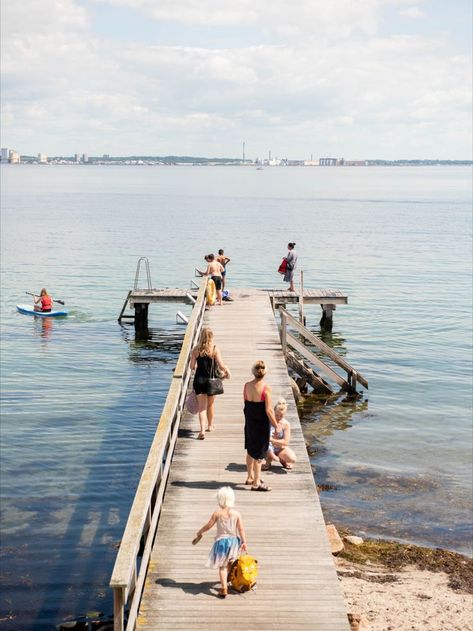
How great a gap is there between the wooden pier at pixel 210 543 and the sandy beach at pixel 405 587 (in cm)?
134

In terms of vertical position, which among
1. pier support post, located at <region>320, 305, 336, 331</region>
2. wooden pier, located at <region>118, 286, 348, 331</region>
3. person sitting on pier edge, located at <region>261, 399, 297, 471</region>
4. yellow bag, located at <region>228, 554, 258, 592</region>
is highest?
wooden pier, located at <region>118, 286, 348, 331</region>

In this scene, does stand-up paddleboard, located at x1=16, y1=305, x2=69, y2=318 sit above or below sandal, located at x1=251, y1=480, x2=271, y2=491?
above

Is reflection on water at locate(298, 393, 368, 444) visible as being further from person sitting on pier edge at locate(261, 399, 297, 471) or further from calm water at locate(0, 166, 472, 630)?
person sitting on pier edge at locate(261, 399, 297, 471)

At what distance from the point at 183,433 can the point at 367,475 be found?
639cm

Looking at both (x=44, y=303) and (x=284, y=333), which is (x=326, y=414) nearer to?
(x=284, y=333)

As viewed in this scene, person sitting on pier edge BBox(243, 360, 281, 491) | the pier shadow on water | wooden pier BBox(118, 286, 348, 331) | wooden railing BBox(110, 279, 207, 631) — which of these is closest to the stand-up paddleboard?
wooden pier BBox(118, 286, 348, 331)

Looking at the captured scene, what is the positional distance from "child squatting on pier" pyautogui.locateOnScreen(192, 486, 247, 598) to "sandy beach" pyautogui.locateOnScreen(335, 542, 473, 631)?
2.08 meters

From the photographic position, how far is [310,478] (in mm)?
12359

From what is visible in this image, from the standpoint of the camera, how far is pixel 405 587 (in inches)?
506

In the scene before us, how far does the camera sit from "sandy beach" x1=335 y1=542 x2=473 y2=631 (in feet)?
38.7

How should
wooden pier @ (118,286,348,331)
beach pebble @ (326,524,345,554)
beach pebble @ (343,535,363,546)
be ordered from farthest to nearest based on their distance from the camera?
1. wooden pier @ (118,286,348,331)
2. beach pebble @ (343,535,363,546)
3. beach pebble @ (326,524,345,554)

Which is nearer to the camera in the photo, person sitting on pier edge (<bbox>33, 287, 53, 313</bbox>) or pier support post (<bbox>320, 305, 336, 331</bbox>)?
pier support post (<bbox>320, 305, 336, 331</bbox>)

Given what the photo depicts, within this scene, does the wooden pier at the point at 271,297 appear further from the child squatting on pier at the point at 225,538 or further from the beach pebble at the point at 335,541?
the child squatting on pier at the point at 225,538

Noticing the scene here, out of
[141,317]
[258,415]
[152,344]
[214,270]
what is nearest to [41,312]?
[141,317]
